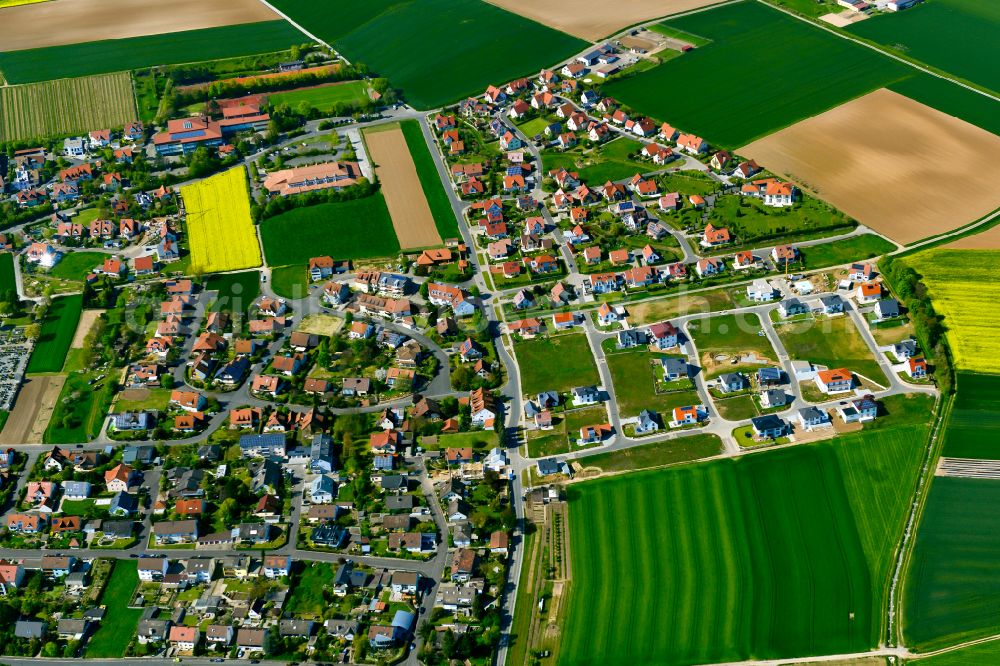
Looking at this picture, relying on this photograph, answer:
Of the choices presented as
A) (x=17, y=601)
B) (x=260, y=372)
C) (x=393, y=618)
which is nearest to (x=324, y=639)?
(x=393, y=618)

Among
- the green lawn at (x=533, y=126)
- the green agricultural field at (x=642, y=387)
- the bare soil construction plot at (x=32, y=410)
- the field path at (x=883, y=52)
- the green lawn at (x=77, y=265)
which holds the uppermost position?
the field path at (x=883, y=52)

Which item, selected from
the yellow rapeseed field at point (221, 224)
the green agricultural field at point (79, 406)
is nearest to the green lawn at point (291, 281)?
the yellow rapeseed field at point (221, 224)

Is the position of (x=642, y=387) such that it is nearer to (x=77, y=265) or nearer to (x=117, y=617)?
(x=117, y=617)

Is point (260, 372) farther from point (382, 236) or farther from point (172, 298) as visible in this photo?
point (382, 236)

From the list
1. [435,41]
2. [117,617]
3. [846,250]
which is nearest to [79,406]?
[117,617]

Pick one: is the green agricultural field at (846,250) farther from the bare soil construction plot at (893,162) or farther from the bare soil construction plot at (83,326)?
the bare soil construction plot at (83,326)
